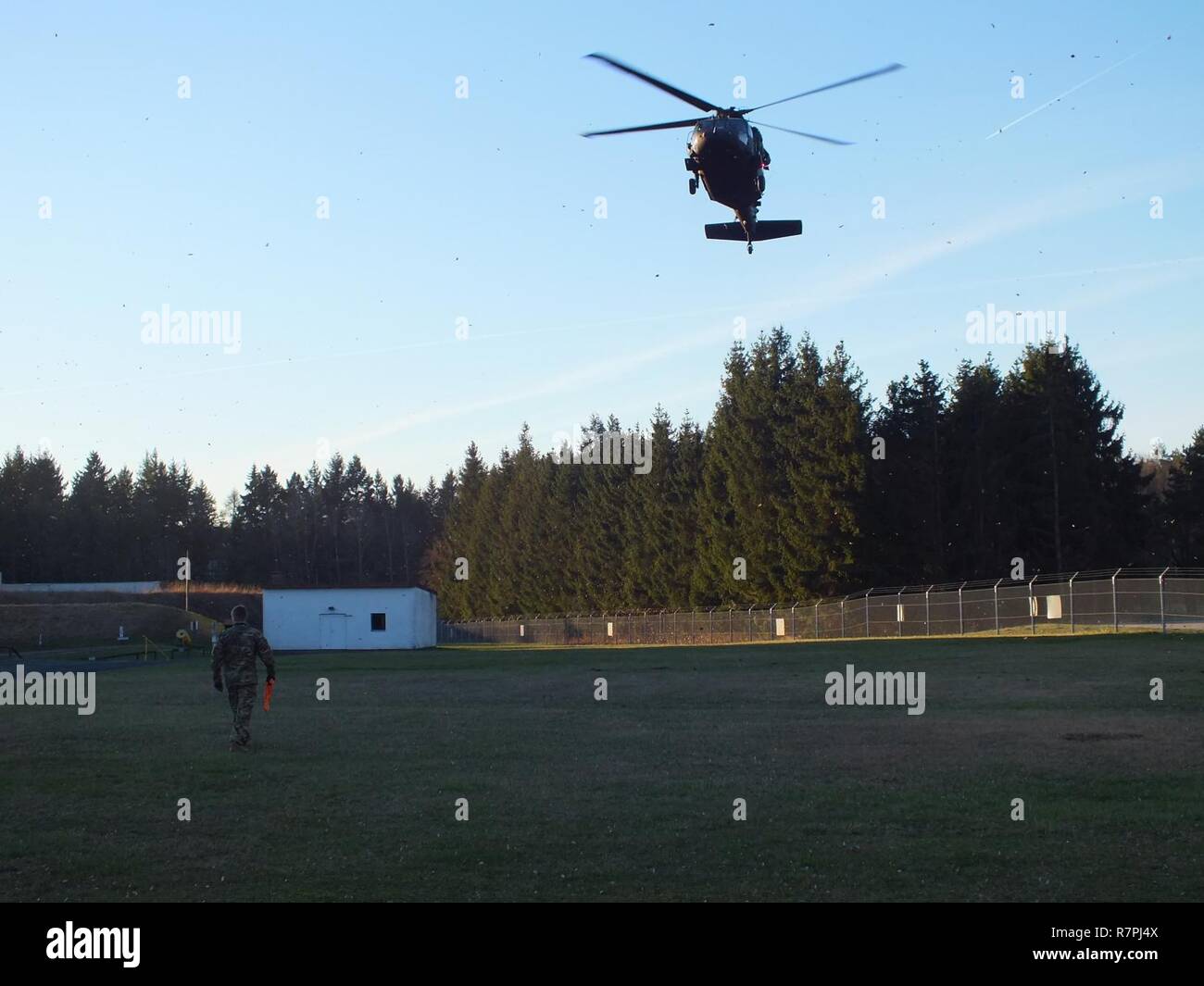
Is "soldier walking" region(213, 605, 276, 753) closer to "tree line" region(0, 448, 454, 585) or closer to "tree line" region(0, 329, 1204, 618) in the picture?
"tree line" region(0, 329, 1204, 618)

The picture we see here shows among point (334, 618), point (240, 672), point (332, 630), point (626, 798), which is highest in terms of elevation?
point (240, 672)

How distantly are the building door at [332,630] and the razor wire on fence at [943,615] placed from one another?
1762 cm

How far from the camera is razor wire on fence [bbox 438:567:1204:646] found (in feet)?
151

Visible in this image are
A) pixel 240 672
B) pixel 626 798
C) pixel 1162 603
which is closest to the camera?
pixel 626 798

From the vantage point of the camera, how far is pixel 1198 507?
7769cm

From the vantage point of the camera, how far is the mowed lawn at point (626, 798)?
1081 centimetres

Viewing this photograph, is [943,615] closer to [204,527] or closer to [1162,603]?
[1162,603]

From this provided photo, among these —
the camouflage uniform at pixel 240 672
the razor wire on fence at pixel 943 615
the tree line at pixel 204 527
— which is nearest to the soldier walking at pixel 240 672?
the camouflage uniform at pixel 240 672

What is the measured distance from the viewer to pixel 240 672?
1900cm

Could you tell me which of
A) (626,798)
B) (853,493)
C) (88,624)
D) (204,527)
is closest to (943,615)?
(853,493)

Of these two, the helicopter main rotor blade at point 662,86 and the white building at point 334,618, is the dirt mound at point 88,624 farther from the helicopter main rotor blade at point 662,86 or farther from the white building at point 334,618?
the helicopter main rotor blade at point 662,86

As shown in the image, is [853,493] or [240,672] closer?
[240,672]
